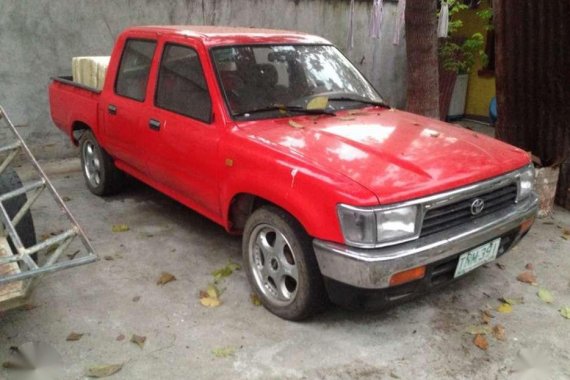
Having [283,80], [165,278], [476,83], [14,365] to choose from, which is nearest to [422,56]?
[283,80]

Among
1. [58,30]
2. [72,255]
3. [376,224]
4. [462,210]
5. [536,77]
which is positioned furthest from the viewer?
[58,30]

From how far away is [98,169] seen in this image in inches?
216

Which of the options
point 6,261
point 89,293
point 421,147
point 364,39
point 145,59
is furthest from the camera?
point 364,39

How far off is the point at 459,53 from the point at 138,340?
8.92 meters

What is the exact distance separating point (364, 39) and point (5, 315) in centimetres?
775

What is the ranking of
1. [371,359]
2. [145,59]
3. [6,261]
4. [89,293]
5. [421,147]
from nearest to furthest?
[6,261] < [371,359] < [421,147] < [89,293] < [145,59]

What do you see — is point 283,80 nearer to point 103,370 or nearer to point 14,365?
point 103,370

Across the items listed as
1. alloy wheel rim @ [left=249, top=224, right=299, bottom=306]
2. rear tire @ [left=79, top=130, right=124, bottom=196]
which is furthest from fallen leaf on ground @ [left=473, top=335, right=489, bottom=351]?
rear tire @ [left=79, top=130, right=124, bottom=196]

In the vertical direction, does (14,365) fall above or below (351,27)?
below

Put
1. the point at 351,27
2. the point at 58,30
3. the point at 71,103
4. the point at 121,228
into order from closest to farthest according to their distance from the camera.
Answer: the point at 121,228, the point at 71,103, the point at 58,30, the point at 351,27

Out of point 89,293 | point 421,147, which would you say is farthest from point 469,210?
point 89,293

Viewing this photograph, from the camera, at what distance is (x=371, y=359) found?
2.98 meters

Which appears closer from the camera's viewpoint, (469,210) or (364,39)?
(469,210)

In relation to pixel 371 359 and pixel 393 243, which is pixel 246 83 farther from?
pixel 371 359
